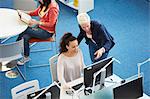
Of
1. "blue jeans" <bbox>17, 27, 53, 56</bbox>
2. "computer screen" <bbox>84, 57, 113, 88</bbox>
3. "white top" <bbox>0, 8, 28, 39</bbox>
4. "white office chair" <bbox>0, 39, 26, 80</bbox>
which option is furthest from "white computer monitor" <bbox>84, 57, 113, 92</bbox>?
"blue jeans" <bbox>17, 27, 53, 56</bbox>

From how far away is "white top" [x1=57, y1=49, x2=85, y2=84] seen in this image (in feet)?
13.3

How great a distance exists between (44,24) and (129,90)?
84.7 inches

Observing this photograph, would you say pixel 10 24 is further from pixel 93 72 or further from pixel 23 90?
pixel 93 72

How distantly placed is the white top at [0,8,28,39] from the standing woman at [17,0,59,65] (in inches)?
7.9

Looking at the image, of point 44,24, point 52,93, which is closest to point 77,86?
point 52,93

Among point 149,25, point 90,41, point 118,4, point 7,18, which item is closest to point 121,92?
point 90,41

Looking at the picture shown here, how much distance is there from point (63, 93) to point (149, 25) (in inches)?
126

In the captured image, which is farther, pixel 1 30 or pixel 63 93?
pixel 1 30

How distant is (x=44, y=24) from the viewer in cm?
530

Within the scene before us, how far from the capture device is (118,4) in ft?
24.0

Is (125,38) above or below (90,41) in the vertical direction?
below

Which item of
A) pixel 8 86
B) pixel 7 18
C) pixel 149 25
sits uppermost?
pixel 7 18

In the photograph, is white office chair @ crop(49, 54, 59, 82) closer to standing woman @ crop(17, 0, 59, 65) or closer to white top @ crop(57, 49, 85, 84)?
white top @ crop(57, 49, 85, 84)

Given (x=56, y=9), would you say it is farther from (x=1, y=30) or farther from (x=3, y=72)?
(x=3, y=72)
